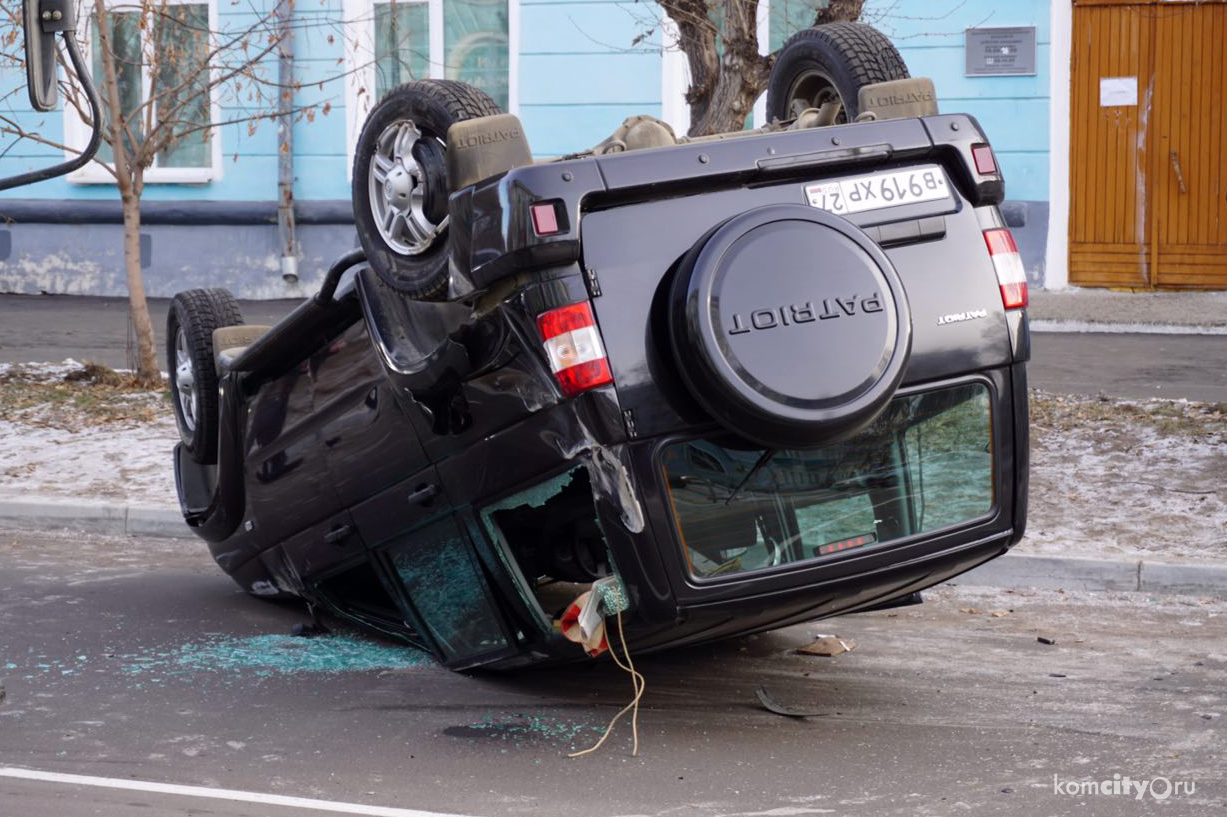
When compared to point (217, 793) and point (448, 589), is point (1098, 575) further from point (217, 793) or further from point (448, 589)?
point (217, 793)

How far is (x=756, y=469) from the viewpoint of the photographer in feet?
13.9

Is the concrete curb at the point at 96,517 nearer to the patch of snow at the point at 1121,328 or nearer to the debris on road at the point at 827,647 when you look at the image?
the debris on road at the point at 827,647

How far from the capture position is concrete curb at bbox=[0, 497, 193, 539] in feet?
26.3

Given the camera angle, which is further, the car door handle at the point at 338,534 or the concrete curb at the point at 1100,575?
the concrete curb at the point at 1100,575

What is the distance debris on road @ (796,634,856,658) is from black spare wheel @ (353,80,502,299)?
2072 millimetres

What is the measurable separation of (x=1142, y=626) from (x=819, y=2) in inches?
398

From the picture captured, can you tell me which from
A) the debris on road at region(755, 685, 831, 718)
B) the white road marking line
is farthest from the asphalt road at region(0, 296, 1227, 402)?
the white road marking line

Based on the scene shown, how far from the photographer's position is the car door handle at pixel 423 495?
478cm

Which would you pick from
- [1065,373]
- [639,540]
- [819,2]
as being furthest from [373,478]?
[819,2]

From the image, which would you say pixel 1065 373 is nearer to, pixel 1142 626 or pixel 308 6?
pixel 1142 626

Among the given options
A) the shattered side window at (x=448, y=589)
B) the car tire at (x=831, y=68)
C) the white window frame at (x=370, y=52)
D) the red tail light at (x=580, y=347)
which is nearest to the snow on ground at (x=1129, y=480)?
the car tire at (x=831, y=68)

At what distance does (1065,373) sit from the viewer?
459 inches

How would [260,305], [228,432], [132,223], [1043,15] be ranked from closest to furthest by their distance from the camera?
[228,432] → [132,223] → [1043,15] → [260,305]

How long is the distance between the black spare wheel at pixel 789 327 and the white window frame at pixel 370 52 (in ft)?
39.9
